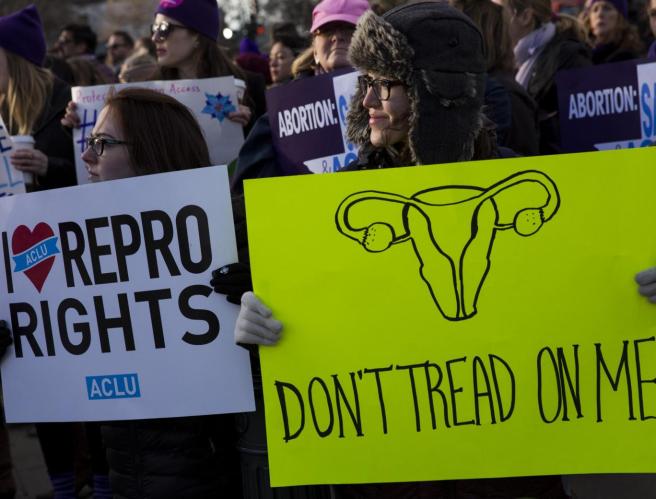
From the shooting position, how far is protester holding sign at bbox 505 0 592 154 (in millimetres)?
5336

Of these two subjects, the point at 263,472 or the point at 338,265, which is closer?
the point at 338,265

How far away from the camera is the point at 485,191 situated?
2383 mm

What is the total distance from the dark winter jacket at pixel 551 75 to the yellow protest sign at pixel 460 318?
292 cm

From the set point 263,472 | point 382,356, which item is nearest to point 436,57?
point 382,356

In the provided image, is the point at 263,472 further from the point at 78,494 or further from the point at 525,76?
the point at 525,76

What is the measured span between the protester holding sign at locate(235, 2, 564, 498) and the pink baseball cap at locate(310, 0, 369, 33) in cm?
162

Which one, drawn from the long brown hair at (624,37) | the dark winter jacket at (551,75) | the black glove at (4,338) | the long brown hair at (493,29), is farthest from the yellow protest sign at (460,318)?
the long brown hair at (624,37)

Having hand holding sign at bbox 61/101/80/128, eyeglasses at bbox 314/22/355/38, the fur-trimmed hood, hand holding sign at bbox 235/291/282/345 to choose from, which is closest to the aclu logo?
hand holding sign at bbox 235/291/282/345

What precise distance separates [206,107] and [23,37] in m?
1.03

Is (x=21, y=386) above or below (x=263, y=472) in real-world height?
above

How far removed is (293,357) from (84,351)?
713mm

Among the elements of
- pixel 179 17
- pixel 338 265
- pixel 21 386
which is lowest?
pixel 21 386

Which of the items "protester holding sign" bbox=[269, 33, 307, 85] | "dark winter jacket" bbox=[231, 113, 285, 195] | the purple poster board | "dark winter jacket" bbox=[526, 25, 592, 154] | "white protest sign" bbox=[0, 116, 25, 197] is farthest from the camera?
"protester holding sign" bbox=[269, 33, 307, 85]

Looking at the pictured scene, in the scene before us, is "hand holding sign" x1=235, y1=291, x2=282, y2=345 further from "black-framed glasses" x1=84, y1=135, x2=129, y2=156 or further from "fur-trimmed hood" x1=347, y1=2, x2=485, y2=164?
"black-framed glasses" x1=84, y1=135, x2=129, y2=156
